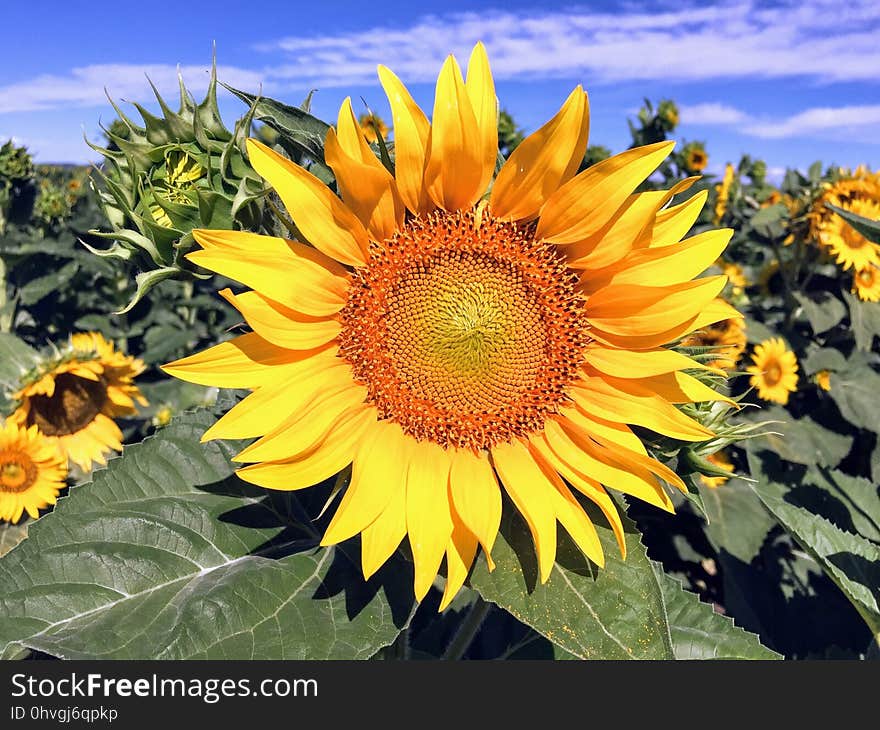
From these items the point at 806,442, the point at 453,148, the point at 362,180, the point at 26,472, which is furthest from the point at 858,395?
the point at 26,472

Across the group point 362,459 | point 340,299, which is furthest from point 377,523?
point 340,299

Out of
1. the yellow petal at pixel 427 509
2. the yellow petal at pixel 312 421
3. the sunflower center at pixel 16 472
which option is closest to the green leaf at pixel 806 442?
the yellow petal at pixel 427 509

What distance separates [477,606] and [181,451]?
0.89 metres

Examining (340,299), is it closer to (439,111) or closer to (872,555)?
(439,111)

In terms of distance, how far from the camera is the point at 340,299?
171 centimetres

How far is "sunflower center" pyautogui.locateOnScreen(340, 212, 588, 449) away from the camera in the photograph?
1714mm

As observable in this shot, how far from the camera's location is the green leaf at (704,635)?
2.00m

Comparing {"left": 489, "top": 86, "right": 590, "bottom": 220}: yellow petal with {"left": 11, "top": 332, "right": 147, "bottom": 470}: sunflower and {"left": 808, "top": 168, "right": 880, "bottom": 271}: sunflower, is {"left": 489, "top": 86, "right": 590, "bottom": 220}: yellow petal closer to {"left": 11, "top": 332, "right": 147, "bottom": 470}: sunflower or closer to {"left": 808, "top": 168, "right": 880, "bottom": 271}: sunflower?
{"left": 11, "top": 332, "right": 147, "bottom": 470}: sunflower

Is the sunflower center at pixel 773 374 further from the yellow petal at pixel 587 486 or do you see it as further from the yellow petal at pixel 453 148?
the yellow petal at pixel 453 148

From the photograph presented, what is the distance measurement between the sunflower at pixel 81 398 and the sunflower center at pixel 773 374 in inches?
156

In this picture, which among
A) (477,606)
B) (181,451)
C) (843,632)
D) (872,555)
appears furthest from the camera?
(843,632)

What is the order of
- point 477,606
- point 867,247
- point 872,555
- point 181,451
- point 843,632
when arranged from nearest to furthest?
point 181,451 → point 477,606 → point 872,555 → point 843,632 → point 867,247

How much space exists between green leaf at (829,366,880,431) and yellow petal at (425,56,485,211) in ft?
12.8

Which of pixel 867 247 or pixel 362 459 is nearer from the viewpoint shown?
pixel 362 459
